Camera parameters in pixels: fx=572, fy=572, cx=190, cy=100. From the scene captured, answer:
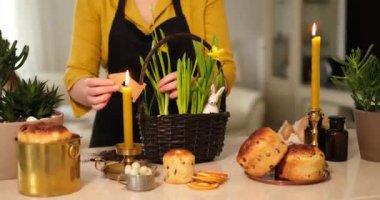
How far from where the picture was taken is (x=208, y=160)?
1.20 metres

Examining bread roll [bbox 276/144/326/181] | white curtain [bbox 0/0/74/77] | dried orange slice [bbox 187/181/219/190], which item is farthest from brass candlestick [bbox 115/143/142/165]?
white curtain [bbox 0/0/74/77]

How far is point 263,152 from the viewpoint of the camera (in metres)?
1.01

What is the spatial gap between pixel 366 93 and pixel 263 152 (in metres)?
0.31

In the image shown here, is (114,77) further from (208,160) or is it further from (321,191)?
(321,191)

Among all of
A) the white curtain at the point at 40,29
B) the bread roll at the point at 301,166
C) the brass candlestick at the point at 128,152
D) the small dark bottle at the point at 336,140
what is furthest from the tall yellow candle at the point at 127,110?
the white curtain at the point at 40,29

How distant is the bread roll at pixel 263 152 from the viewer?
1008 millimetres

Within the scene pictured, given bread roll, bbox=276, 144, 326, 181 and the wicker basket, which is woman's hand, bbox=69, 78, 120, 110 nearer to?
the wicker basket

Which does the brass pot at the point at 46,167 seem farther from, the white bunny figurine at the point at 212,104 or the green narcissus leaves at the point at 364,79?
the green narcissus leaves at the point at 364,79

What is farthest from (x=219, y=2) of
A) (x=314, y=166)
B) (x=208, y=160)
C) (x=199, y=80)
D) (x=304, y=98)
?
(x=304, y=98)

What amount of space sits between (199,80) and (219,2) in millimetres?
379

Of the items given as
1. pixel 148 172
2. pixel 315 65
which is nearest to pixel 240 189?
pixel 148 172

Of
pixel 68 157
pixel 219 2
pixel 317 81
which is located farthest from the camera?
pixel 219 2

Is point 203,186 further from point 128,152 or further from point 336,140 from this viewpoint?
point 336,140

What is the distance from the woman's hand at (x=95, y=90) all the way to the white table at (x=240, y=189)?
0.16 meters
